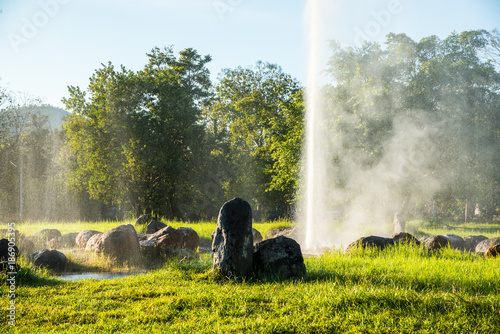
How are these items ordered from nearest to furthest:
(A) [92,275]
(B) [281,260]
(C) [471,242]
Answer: (B) [281,260] → (A) [92,275] → (C) [471,242]

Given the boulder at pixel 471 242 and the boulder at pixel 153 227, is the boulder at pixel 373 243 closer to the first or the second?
the boulder at pixel 471 242

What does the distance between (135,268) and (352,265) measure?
250 inches

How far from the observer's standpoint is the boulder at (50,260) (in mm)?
10359

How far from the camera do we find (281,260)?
782 centimetres

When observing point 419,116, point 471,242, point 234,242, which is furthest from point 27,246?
point 419,116

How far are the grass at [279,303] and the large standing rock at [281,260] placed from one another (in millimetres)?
333

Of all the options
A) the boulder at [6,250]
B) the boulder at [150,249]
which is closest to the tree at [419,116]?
the boulder at [150,249]

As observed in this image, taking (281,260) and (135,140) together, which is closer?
(281,260)

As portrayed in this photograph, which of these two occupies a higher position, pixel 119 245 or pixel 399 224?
pixel 399 224

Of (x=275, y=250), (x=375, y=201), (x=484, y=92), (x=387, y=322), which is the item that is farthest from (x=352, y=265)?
(x=484, y=92)

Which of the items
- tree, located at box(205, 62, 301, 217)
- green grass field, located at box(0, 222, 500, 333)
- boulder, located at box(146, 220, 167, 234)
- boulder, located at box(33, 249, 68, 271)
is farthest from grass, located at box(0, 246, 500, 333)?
tree, located at box(205, 62, 301, 217)

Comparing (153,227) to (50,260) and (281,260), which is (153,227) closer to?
(50,260)

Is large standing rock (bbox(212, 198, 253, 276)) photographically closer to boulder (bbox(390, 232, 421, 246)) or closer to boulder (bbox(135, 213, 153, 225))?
boulder (bbox(390, 232, 421, 246))

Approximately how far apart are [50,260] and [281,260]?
262 inches
